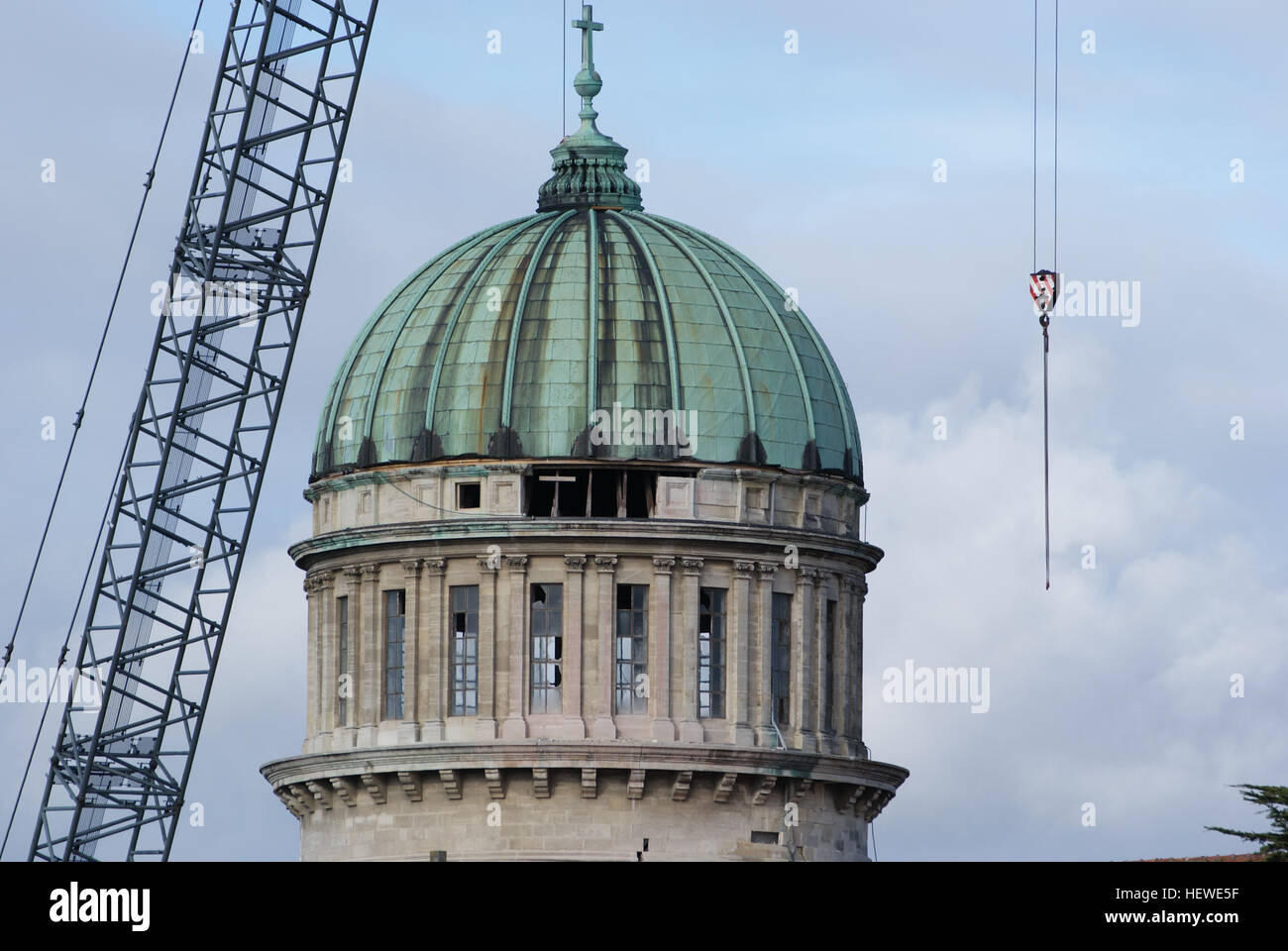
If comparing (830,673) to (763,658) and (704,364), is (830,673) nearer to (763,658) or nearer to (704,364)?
(763,658)

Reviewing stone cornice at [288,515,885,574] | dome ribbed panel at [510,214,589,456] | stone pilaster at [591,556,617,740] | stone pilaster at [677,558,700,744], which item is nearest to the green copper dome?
dome ribbed panel at [510,214,589,456]

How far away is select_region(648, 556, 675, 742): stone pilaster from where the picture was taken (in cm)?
12344

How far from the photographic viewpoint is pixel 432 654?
124 m

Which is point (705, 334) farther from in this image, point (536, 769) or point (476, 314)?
point (536, 769)

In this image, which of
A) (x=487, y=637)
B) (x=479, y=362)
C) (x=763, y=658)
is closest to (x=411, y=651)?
(x=487, y=637)

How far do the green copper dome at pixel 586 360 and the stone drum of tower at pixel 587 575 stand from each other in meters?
0.10

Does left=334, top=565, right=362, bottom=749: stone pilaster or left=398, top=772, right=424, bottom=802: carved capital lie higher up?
left=334, top=565, right=362, bottom=749: stone pilaster

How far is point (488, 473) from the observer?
124375 millimetres

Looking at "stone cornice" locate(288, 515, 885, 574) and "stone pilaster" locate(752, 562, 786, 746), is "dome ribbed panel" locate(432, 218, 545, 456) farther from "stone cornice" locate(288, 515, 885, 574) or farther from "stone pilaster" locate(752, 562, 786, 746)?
"stone pilaster" locate(752, 562, 786, 746)

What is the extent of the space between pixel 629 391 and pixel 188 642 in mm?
16052

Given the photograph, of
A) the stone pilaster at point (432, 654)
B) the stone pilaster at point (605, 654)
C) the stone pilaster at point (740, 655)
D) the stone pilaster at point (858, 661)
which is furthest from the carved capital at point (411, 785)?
the stone pilaster at point (858, 661)

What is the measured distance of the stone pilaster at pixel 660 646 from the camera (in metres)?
123

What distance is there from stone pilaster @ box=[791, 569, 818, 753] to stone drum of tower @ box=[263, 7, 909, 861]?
89mm
